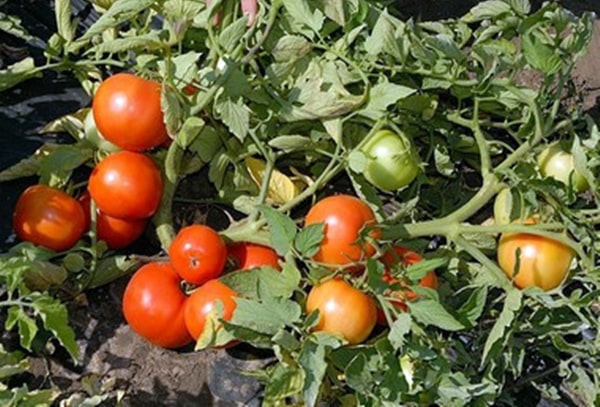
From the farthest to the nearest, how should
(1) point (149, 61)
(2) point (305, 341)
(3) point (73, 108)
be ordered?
1. (3) point (73, 108)
2. (1) point (149, 61)
3. (2) point (305, 341)

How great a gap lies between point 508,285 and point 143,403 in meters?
0.55

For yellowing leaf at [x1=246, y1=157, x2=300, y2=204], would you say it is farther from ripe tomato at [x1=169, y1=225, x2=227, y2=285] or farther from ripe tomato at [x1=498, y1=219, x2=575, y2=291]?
ripe tomato at [x1=498, y1=219, x2=575, y2=291]

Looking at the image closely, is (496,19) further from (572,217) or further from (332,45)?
(572,217)

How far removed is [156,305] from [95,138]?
0.97 ft

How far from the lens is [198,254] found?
1.39 m

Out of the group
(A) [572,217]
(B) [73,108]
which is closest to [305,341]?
(A) [572,217]

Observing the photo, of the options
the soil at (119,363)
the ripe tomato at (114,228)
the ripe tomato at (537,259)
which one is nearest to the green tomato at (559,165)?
the ripe tomato at (537,259)

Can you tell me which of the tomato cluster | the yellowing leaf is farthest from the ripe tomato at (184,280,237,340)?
the yellowing leaf

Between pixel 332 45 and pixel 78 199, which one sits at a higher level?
pixel 332 45

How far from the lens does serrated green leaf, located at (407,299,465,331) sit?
4.17ft

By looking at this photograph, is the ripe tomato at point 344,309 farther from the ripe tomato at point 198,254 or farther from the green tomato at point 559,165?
the green tomato at point 559,165

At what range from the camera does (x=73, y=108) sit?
5.51 feet

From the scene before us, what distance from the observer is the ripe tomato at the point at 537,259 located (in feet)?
4.82

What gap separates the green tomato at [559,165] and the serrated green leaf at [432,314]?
42cm
